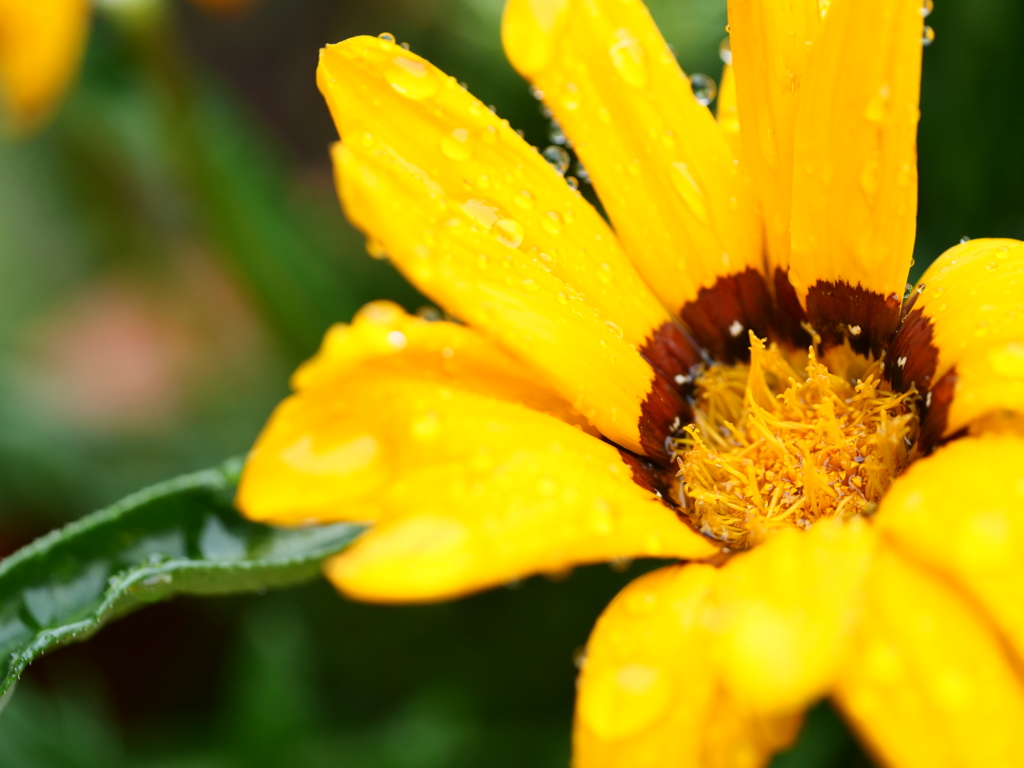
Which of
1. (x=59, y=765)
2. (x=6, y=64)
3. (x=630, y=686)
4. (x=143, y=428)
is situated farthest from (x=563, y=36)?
(x=143, y=428)

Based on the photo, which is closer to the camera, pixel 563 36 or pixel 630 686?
pixel 630 686

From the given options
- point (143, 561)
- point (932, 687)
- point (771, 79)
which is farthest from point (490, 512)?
point (771, 79)

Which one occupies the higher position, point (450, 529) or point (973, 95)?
point (450, 529)

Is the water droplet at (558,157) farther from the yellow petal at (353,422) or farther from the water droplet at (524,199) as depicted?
the yellow petal at (353,422)

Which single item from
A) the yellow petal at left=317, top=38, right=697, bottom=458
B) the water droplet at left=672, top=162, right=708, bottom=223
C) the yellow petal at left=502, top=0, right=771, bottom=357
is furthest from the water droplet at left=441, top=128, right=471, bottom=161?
the water droplet at left=672, top=162, right=708, bottom=223

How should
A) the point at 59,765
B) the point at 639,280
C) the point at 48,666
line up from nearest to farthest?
the point at 639,280 → the point at 59,765 → the point at 48,666

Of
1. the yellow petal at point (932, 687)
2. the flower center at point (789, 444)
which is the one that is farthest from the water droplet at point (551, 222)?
the yellow petal at point (932, 687)

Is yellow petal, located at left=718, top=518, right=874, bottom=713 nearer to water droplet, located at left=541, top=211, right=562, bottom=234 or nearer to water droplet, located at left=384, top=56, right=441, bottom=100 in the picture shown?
water droplet, located at left=541, top=211, right=562, bottom=234

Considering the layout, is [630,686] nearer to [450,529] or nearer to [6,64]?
[450,529]
